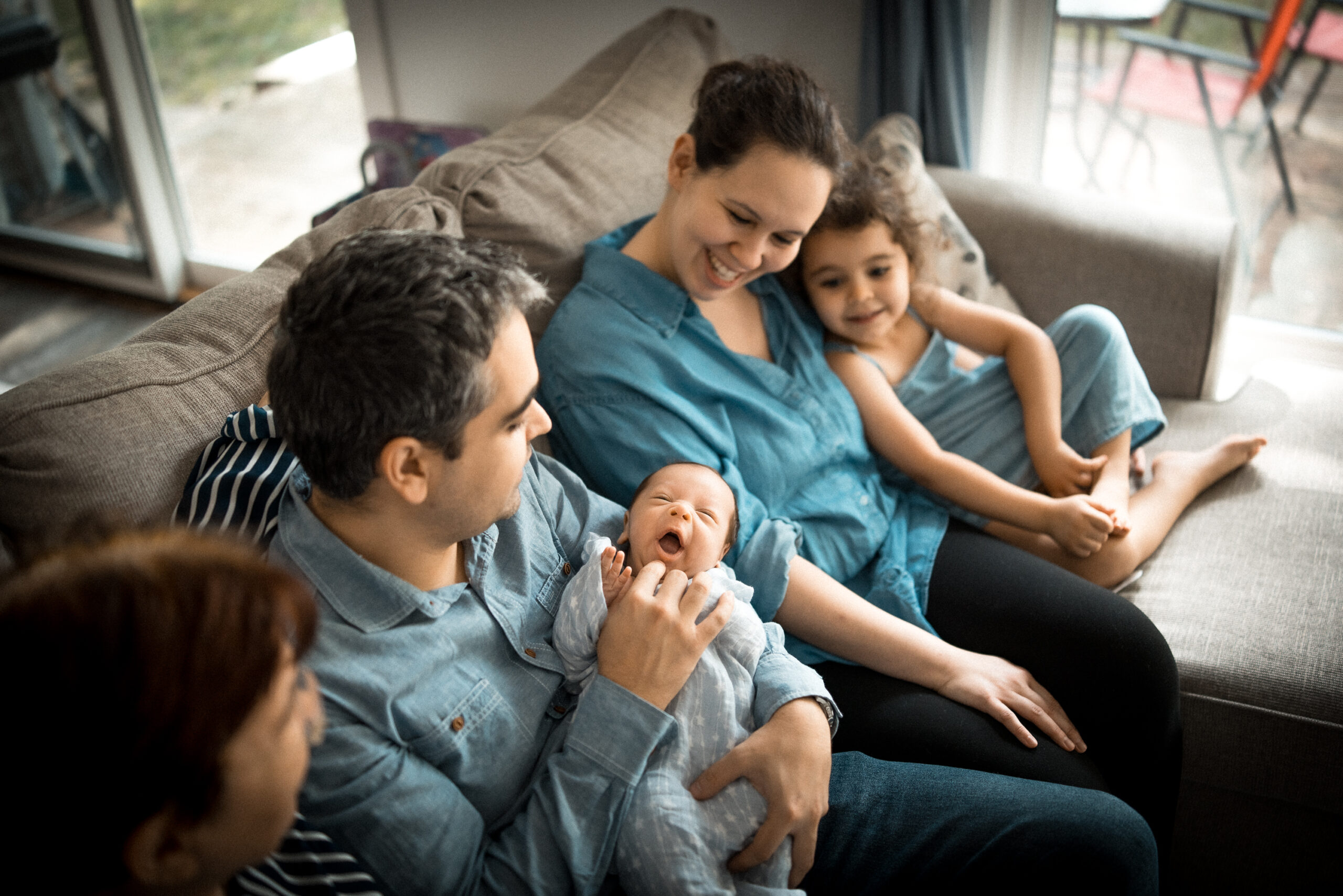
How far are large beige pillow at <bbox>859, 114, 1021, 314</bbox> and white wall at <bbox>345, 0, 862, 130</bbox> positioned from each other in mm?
445

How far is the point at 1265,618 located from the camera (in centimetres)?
145

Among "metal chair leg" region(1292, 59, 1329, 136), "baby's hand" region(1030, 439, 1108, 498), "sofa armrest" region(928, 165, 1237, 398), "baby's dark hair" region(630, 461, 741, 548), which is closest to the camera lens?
"baby's dark hair" region(630, 461, 741, 548)

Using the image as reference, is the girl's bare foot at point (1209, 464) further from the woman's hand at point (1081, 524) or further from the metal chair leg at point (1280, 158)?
the metal chair leg at point (1280, 158)

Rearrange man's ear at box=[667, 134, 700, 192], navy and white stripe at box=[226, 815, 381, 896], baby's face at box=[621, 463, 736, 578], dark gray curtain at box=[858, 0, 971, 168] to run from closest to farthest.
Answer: navy and white stripe at box=[226, 815, 381, 896]
baby's face at box=[621, 463, 736, 578]
man's ear at box=[667, 134, 700, 192]
dark gray curtain at box=[858, 0, 971, 168]

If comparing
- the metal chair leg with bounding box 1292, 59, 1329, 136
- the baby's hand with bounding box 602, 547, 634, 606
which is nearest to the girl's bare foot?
the baby's hand with bounding box 602, 547, 634, 606

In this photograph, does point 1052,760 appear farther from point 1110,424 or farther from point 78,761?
point 78,761

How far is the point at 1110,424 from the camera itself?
1.71 meters

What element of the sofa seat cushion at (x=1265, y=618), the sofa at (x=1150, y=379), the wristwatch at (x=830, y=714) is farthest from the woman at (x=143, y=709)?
the sofa seat cushion at (x=1265, y=618)

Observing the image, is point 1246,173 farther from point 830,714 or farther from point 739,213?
point 830,714

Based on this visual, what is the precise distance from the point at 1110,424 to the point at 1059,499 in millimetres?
209

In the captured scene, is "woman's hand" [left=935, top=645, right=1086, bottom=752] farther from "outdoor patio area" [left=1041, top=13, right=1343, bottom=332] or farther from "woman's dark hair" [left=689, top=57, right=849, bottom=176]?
"outdoor patio area" [left=1041, top=13, right=1343, bottom=332]

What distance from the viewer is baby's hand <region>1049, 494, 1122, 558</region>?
1.54m

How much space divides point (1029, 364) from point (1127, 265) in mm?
465

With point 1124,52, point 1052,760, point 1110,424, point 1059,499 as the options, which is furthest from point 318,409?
point 1124,52
